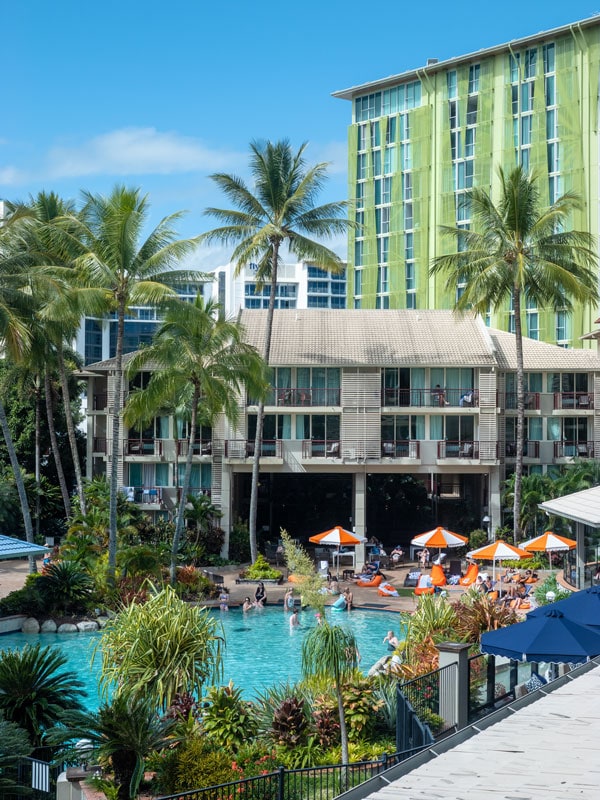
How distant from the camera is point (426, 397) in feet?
131

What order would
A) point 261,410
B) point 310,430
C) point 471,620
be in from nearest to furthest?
point 471,620, point 261,410, point 310,430

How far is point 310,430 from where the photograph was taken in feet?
130

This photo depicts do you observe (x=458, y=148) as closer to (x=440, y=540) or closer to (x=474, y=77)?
(x=474, y=77)

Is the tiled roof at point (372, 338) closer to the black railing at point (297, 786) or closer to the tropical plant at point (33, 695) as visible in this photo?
the tropical plant at point (33, 695)

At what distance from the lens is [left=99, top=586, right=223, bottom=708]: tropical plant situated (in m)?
16.5

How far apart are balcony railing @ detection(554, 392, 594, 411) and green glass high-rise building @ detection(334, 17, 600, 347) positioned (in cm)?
2619

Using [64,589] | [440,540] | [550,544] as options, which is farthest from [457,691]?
[440,540]

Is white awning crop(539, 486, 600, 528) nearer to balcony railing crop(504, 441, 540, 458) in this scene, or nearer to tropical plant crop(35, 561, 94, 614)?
balcony railing crop(504, 441, 540, 458)

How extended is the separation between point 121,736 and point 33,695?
275cm

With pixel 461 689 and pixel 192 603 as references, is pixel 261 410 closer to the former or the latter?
pixel 192 603

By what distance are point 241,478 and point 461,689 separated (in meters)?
29.7

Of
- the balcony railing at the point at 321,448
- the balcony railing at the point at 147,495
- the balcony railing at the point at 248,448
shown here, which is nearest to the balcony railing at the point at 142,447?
the balcony railing at the point at 147,495

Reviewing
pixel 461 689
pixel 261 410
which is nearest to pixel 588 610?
pixel 461 689

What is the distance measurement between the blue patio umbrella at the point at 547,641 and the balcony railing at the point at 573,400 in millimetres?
28014
